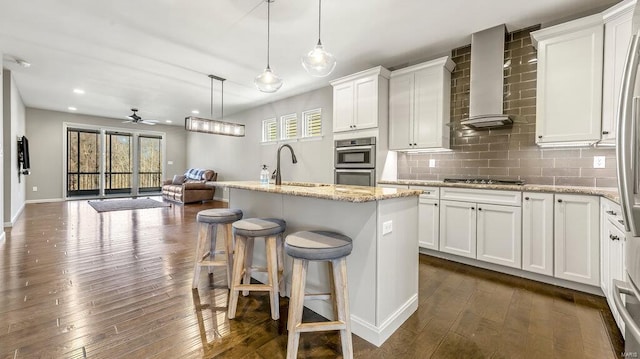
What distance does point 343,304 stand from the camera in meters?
1.55

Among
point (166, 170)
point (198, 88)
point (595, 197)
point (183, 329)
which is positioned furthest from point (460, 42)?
point (166, 170)

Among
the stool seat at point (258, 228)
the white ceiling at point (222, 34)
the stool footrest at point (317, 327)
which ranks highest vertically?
the white ceiling at point (222, 34)

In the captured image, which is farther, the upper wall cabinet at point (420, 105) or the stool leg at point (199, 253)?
the upper wall cabinet at point (420, 105)

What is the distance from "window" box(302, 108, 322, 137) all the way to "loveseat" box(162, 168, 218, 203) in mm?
3247

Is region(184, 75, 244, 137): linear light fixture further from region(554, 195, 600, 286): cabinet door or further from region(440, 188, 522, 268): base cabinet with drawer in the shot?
region(554, 195, 600, 286): cabinet door

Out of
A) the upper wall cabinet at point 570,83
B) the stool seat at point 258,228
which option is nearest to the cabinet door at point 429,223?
the upper wall cabinet at point 570,83

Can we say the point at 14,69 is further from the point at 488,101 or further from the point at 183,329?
the point at 488,101

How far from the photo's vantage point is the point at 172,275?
2.68m

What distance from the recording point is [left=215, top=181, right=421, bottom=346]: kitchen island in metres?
1.68

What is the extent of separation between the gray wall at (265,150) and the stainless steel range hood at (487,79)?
8.10 feet

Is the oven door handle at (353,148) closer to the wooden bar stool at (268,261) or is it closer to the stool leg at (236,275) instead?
the wooden bar stool at (268,261)

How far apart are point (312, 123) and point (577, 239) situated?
4.38 metres

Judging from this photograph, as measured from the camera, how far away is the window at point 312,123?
546 centimetres

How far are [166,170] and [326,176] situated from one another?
24.6 feet
